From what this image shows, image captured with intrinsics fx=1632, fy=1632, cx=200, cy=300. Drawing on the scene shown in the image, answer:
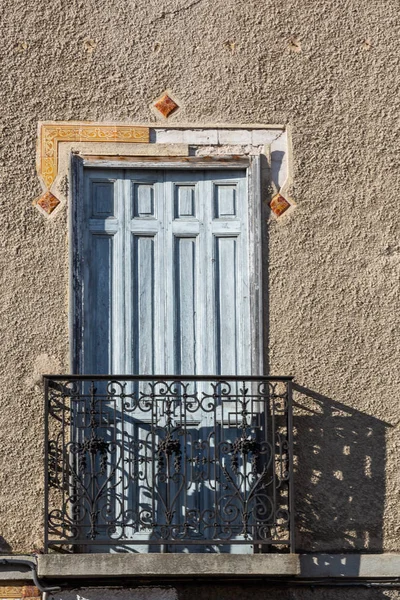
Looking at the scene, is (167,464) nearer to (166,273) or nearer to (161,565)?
(161,565)

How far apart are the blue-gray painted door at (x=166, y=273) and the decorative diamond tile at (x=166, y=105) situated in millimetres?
393

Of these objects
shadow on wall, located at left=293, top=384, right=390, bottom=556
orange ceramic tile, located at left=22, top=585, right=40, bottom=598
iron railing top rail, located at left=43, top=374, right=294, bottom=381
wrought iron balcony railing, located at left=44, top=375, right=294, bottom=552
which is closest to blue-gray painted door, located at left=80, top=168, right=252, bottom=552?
wrought iron balcony railing, located at left=44, top=375, right=294, bottom=552

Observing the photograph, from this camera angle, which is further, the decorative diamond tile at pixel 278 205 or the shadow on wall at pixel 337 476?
the decorative diamond tile at pixel 278 205

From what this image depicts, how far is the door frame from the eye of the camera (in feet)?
34.6

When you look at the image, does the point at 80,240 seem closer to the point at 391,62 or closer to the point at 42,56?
the point at 42,56

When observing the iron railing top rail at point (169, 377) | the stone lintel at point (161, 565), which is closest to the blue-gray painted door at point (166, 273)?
the iron railing top rail at point (169, 377)

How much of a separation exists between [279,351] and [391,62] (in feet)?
7.01

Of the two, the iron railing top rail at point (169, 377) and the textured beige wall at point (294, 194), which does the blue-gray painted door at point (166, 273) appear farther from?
the iron railing top rail at point (169, 377)

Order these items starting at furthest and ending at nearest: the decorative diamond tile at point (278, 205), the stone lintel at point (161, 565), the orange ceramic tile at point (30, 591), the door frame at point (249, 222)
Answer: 1. the decorative diamond tile at point (278, 205)
2. the door frame at point (249, 222)
3. the orange ceramic tile at point (30, 591)
4. the stone lintel at point (161, 565)

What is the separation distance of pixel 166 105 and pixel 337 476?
8.87 ft

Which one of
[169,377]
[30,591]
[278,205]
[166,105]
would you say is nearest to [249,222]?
[278,205]

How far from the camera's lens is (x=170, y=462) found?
1031 cm

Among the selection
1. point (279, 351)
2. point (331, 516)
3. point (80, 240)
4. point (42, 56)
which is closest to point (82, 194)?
point (80, 240)

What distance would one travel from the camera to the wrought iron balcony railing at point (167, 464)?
33.3ft
